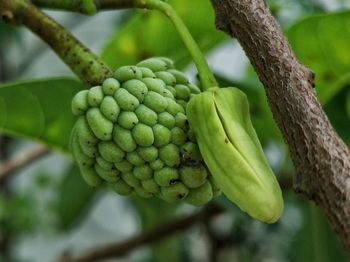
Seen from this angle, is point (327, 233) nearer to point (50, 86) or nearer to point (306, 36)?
point (306, 36)

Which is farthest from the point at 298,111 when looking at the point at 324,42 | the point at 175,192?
the point at 324,42

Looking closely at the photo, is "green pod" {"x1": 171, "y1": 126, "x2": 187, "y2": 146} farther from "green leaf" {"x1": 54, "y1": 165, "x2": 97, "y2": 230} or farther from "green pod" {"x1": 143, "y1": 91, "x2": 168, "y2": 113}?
"green leaf" {"x1": 54, "y1": 165, "x2": 97, "y2": 230}

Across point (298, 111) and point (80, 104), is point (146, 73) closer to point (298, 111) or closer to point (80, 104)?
point (80, 104)

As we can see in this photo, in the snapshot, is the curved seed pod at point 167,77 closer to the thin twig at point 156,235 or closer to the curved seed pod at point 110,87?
the curved seed pod at point 110,87

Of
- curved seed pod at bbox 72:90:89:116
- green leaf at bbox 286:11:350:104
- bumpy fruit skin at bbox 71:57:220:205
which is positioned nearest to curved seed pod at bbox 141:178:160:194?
bumpy fruit skin at bbox 71:57:220:205

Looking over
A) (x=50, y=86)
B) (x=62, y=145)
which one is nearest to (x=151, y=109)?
(x=50, y=86)
